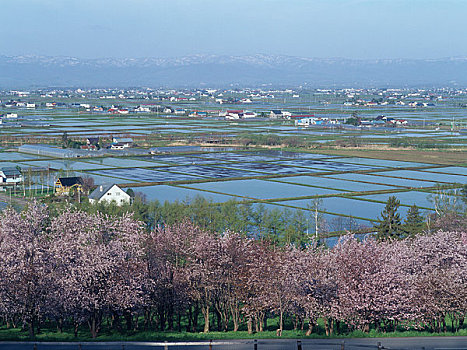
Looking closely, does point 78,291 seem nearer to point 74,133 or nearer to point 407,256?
point 407,256

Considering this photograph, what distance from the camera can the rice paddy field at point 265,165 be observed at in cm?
3491

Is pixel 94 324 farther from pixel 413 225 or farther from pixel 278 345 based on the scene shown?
pixel 413 225

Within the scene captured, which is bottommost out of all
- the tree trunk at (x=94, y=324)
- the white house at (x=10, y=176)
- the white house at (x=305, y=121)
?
the tree trunk at (x=94, y=324)

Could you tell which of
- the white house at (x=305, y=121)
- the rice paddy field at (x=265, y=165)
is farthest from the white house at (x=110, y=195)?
the white house at (x=305, y=121)

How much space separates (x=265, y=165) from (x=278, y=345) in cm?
3427

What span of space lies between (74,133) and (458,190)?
143 feet

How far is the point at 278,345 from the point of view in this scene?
13.6m

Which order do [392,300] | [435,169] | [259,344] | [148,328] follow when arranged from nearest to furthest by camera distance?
[259,344] → [392,300] → [148,328] → [435,169]

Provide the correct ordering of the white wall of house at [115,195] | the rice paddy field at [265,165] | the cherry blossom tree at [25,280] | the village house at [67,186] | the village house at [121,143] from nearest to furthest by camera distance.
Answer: the cherry blossom tree at [25,280] → the white wall of house at [115,195] → the village house at [67,186] → the rice paddy field at [265,165] → the village house at [121,143]

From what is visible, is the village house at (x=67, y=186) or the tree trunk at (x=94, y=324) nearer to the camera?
the tree trunk at (x=94, y=324)

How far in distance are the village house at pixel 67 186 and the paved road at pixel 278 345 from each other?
20885mm

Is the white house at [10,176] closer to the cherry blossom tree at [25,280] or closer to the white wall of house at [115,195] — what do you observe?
the white wall of house at [115,195]

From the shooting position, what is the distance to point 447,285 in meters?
15.4

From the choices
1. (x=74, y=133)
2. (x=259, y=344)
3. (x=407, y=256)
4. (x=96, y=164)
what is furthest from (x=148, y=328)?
(x=74, y=133)
